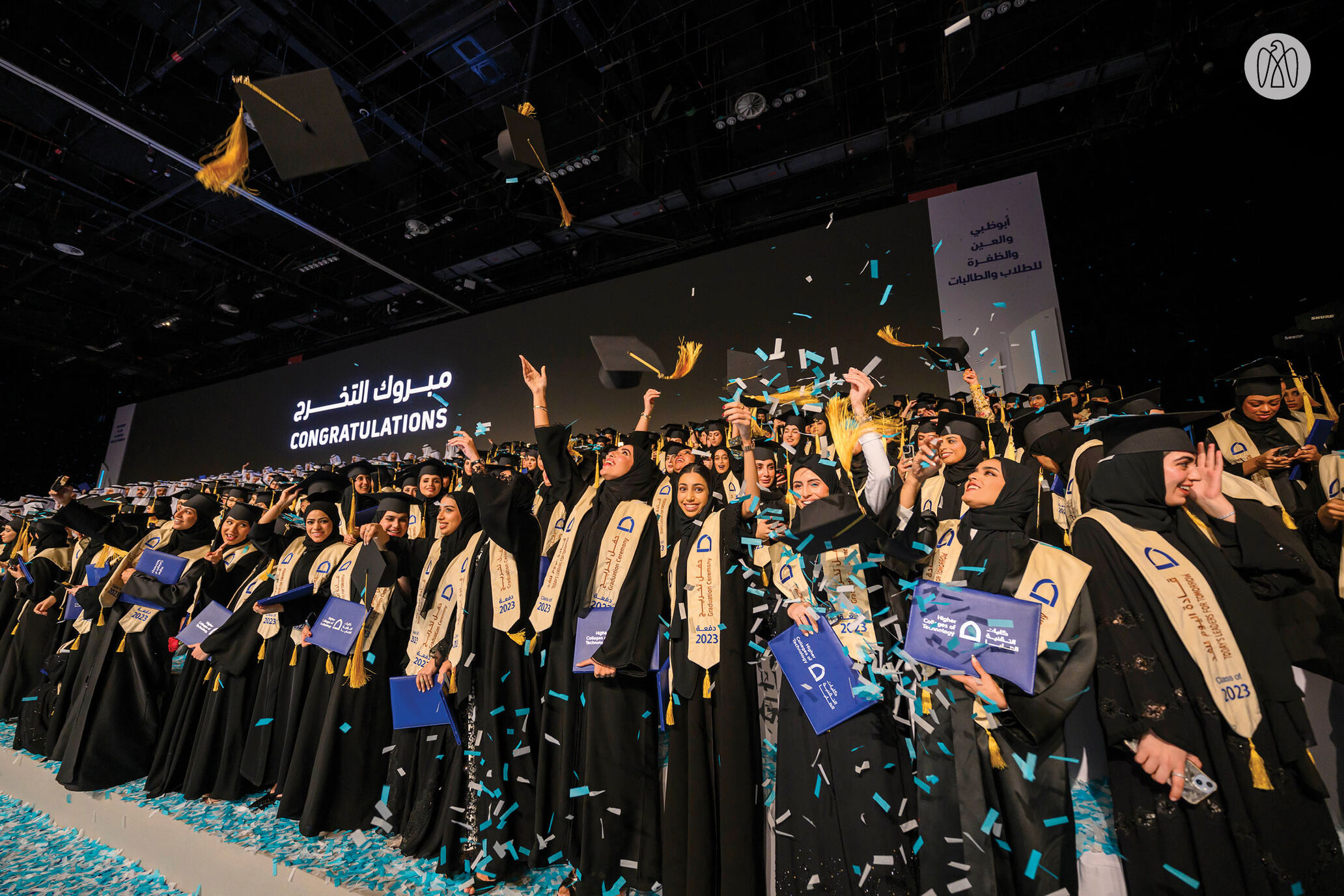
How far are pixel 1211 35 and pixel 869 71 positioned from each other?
2730 mm

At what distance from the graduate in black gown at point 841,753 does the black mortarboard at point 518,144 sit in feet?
7.89

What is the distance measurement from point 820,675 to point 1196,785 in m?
1.07

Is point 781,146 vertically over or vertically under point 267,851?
over

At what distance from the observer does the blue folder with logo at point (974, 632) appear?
158 cm

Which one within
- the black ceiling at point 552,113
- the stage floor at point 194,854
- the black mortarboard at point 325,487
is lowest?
the stage floor at point 194,854

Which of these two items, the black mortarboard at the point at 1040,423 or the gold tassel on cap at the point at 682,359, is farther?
the black mortarboard at the point at 1040,423

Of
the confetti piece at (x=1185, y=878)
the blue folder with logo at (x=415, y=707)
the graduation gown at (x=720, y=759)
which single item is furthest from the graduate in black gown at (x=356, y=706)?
the confetti piece at (x=1185, y=878)

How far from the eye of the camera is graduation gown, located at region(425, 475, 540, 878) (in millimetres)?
2459

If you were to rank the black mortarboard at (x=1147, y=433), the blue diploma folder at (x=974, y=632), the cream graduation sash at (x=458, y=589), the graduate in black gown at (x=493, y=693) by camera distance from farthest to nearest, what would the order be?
the cream graduation sash at (x=458, y=589)
the graduate in black gown at (x=493, y=693)
the black mortarboard at (x=1147, y=433)
the blue diploma folder at (x=974, y=632)

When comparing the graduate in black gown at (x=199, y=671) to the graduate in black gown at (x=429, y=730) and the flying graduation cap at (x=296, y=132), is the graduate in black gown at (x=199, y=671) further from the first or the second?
the flying graduation cap at (x=296, y=132)

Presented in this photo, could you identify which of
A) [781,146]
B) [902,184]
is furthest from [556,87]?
[902,184]

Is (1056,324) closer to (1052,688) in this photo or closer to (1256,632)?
(1256,632)

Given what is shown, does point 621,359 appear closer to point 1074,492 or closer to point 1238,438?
point 1074,492

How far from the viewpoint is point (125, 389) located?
1426cm
